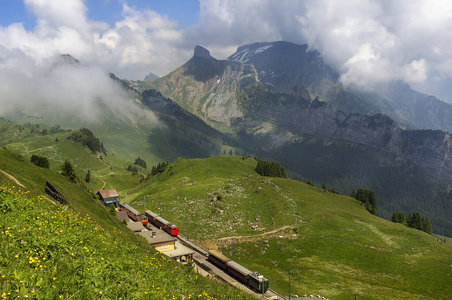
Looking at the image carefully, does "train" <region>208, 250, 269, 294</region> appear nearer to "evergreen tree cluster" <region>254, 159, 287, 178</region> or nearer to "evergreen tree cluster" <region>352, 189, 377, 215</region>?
"evergreen tree cluster" <region>254, 159, 287, 178</region>

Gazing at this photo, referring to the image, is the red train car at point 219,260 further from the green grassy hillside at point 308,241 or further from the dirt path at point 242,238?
the dirt path at point 242,238

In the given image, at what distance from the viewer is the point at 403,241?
81.4 m

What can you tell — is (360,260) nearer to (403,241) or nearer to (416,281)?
(416,281)

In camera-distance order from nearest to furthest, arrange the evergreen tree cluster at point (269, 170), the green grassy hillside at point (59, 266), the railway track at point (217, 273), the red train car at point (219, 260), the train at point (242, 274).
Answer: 1. the green grassy hillside at point (59, 266)
2. the train at point (242, 274)
3. the railway track at point (217, 273)
4. the red train car at point (219, 260)
5. the evergreen tree cluster at point (269, 170)

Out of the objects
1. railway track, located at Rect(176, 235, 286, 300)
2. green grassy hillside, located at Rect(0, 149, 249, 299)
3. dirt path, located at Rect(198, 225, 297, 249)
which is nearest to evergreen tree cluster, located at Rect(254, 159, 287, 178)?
dirt path, located at Rect(198, 225, 297, 249)

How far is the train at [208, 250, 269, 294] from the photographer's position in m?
47.4

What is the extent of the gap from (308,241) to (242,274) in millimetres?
Result: 34489

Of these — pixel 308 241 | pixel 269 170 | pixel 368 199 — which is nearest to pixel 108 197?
pixel 308 241

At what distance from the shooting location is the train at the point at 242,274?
4741 cm

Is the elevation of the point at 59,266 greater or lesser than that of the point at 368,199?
lesser

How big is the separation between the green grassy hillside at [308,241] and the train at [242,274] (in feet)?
29.2

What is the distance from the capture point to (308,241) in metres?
78.2

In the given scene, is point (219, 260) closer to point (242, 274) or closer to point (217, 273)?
point (217, 273)

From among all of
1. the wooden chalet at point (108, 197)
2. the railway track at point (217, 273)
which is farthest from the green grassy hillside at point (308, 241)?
the wooden chalet at point (108, 197)
